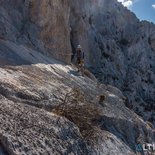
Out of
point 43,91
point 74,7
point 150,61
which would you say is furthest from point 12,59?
point 150,61

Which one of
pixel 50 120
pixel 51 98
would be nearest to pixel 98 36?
pixel 51 98

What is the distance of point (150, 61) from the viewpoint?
67.1 meters

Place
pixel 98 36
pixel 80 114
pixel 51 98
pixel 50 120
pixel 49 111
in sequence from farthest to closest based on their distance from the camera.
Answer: pixel 98 36
pixel 51 98
pixel 80 114
pixel 49 111
pixel 50 120

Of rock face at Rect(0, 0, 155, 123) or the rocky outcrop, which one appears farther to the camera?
rock face at Rect(0, 0, 155, 123)

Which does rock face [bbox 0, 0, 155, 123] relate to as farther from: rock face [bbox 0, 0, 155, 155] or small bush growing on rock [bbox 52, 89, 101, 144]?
small bush growing on rock [bbox 52, 89, 101, 144]

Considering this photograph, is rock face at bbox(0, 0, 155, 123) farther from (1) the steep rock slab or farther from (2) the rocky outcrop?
(2) the rocky outcrop

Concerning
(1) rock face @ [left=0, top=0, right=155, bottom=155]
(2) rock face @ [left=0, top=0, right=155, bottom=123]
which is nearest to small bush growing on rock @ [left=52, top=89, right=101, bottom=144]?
(1) rock face @ [left=0, top=0, right=155, bottom=155]

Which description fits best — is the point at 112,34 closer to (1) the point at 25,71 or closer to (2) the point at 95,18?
(2) the point at 95,18

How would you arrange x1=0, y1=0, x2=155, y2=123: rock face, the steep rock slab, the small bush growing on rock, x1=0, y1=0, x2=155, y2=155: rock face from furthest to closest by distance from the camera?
x1=0, y1=0, x2=155, y2=123: rock face → the small bush growing on rock → the steep rock slab → x1=0, y1=0, x2=155, y2=155: rock face

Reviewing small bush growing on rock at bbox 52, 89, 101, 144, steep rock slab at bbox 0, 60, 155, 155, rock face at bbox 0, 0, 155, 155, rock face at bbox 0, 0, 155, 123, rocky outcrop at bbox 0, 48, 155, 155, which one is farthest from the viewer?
rock face at bbox 0, 0, 155, 123

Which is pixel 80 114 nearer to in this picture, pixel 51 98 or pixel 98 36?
pixel 51 98

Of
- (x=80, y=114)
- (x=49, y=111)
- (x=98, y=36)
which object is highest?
(x=98, y=36)

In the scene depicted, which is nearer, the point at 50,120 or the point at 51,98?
the point at 50,120

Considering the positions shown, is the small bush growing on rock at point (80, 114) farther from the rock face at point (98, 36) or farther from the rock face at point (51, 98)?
the rock face at point (98, 36)
